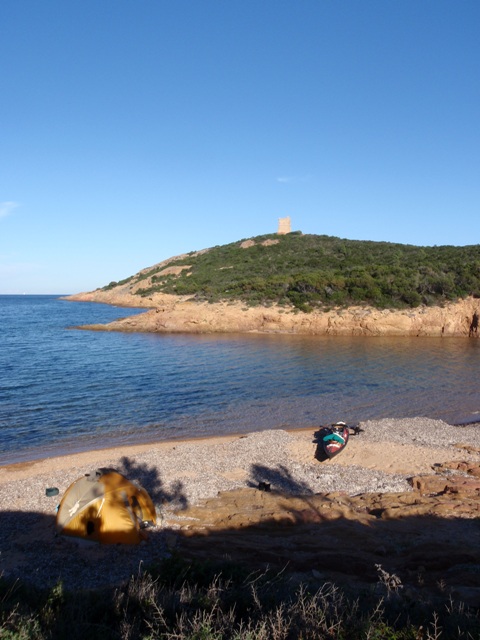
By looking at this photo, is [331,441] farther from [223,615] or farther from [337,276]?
[337,276]

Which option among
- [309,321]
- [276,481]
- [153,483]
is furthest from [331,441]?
[309,321]

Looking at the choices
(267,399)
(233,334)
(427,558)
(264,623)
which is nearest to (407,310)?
(233,334)

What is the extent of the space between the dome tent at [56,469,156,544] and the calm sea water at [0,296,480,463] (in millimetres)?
6319

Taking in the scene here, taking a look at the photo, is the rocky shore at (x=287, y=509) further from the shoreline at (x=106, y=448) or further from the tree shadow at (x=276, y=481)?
the shoreline at (x=106, y=448)

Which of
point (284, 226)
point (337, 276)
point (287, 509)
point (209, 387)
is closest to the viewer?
point (287, 509)

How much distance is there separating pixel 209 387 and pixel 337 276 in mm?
30918

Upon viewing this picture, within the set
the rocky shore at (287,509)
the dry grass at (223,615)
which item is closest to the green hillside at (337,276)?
the rocky shore at (287,509)

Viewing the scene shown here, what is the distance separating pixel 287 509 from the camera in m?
10.3

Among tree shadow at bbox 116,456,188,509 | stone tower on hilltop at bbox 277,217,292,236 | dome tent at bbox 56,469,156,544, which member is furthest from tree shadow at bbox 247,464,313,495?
stone tower on hilltop at bbox 277,217,292,236

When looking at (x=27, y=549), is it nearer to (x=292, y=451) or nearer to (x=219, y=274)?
(x=292, y=451)

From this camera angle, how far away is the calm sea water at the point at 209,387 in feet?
57.2

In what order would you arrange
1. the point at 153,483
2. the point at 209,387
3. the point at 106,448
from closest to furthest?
the point at 153,483, the point at 106,448, the point at 209,387

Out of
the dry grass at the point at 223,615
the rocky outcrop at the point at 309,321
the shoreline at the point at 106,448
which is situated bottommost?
the shoreline at the point at 106,448

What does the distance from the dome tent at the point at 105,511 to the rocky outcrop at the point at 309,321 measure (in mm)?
35211
